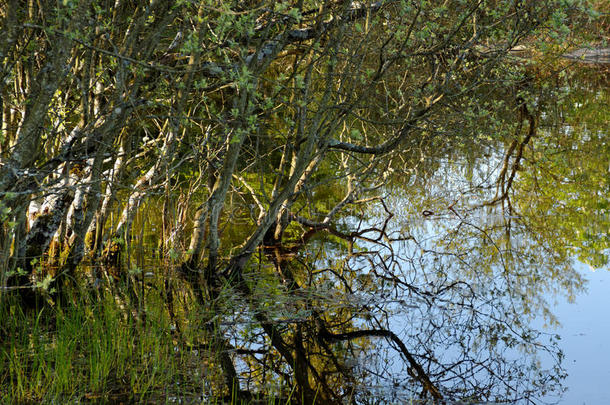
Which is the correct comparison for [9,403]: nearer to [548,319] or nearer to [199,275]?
[199,275]

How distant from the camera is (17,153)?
16.6 ft

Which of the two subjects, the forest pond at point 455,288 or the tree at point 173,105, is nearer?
the tree at point 173,105

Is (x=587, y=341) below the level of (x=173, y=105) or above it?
below

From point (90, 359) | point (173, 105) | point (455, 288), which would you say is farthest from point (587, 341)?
point (173, 105)

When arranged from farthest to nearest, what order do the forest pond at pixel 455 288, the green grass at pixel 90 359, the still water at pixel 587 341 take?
the forest pond at pixel 455 288
the still water at pixel 587 341
the green grass at pixel 90 359

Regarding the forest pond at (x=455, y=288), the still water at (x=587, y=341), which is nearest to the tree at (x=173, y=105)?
the forest pond at (x=455, y=288)

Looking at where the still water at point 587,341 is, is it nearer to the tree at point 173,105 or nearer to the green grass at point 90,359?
the tree at point 173,105

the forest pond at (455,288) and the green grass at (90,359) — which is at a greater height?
the forest pond at (455,288)

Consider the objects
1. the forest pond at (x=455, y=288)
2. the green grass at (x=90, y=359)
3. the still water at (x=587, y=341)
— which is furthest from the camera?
the forest pond at (x=455, y=288)

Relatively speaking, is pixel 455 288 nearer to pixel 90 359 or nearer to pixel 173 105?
pixel 173 105

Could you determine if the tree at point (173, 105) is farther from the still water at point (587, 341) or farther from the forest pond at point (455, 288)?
→ the still water at point (587, 341)

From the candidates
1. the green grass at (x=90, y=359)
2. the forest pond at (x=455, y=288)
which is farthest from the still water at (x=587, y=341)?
the green grass at (x=90, y=359)

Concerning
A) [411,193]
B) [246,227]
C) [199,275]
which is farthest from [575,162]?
[199,275]

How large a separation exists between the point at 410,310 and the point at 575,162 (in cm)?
852
